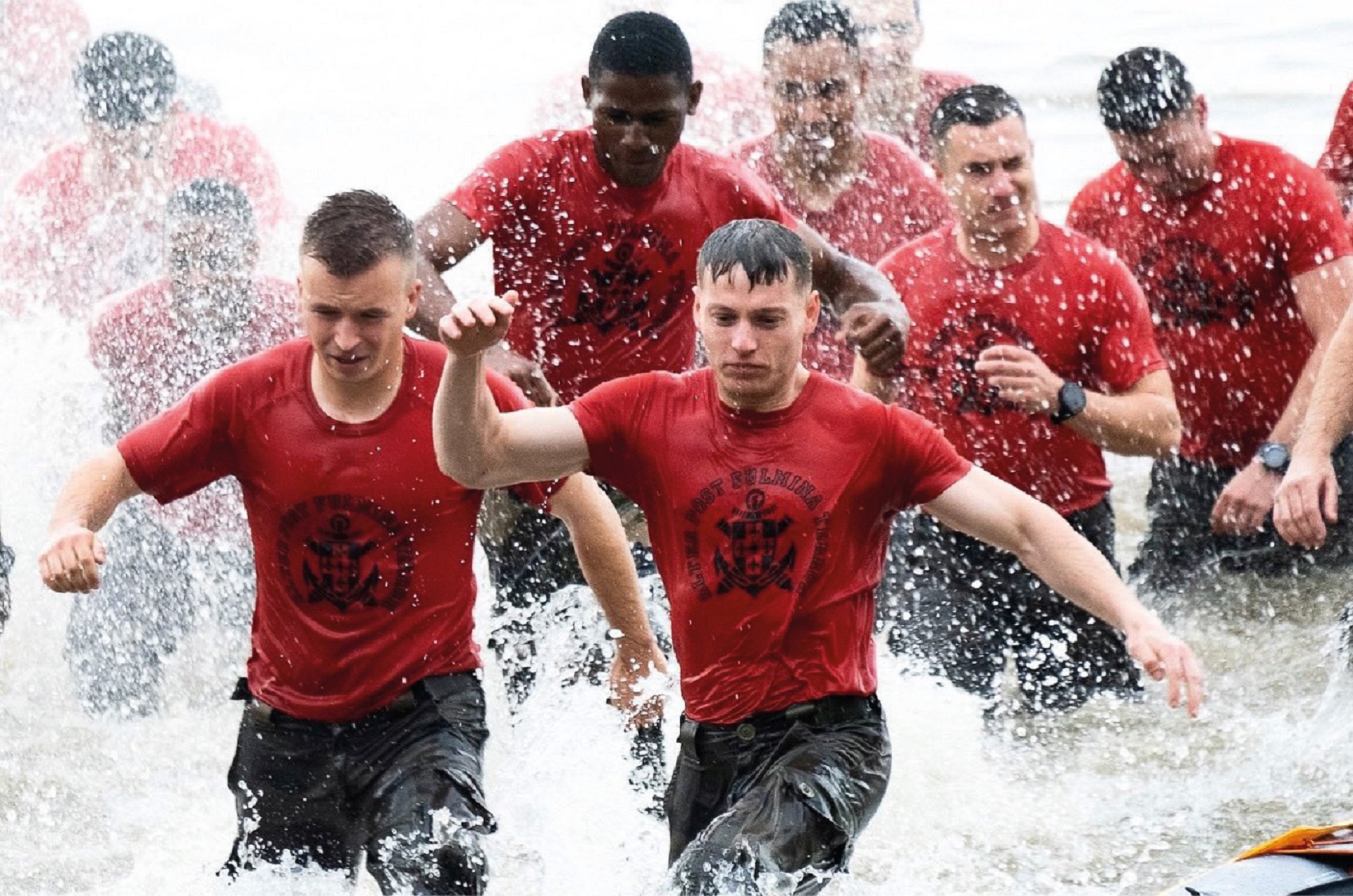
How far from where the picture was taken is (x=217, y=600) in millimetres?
7199

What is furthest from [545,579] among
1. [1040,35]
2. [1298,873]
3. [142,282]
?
[1040,35]

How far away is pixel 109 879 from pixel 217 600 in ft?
5.63

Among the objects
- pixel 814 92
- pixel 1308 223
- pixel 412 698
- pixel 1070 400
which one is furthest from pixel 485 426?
pixel 1308 223

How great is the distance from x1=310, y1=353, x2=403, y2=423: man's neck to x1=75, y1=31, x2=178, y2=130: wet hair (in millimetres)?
3364

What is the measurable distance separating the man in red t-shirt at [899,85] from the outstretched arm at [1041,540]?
132 inches

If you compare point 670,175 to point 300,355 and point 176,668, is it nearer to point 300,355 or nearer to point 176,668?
point 300,355

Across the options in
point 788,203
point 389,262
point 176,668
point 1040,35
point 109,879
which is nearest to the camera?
point 389,262

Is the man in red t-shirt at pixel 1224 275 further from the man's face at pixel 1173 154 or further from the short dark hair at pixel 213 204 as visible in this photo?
the short dark hair at pixel 213 204

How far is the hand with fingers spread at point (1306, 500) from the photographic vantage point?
5469 millimetres

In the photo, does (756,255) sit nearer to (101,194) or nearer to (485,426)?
(485,426)

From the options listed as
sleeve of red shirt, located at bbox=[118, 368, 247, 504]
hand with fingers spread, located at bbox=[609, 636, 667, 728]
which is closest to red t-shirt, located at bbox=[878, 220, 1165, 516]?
hand with fingers spread, located at bbox=[609, 636, 667, 728]

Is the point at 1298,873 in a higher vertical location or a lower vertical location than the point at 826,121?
lower

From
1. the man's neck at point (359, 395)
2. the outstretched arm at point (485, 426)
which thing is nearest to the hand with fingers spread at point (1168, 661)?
the outstretched arm at point (485, 426)

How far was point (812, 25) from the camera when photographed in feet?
22.9
